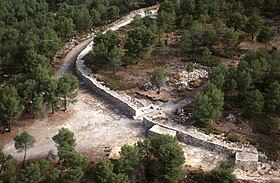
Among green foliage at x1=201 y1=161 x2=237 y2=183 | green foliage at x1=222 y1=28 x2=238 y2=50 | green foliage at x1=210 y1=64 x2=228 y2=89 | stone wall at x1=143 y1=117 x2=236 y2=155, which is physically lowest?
stone wall at x1=143 y1=117 x2=236 y2=155

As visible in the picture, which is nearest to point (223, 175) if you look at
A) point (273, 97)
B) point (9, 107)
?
point (273, 97)

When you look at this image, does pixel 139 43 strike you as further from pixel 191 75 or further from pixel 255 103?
pixel 255 103

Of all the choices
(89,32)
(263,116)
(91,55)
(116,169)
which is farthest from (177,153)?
(89,32)

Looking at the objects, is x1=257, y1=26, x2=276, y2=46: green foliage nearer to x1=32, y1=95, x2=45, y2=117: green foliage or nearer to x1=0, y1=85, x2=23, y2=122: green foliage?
x1=32, y1=95, x2=45, y2=117: green foliage

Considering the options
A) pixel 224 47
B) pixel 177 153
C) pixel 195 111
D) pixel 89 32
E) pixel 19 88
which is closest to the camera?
pixel 177 153

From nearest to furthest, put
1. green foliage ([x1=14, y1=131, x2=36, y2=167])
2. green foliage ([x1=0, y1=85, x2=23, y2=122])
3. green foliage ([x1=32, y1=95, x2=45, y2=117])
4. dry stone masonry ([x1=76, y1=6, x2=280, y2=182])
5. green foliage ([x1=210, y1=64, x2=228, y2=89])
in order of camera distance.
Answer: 1. green foliage ([x1=14, y1=131, x2=36, y2=167])
2. dry stone masonry ([x1=76, y1=6, x2=280, y2=182])
3. green foliage ([x1=0, y1=85, x2=23, y2=122])
4. green foliage ([x1=32, y1=95, x2=45, y2=117])
5. green foliage ([x1=210, y1=64, x2=228, y2=89])

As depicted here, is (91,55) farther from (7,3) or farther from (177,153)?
(7,3)

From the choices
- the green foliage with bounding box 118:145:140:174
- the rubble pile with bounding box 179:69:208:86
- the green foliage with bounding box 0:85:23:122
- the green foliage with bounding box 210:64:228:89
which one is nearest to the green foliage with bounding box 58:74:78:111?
the green foliage with bounding box 0:85:23:122

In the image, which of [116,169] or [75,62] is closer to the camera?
[116,169]
